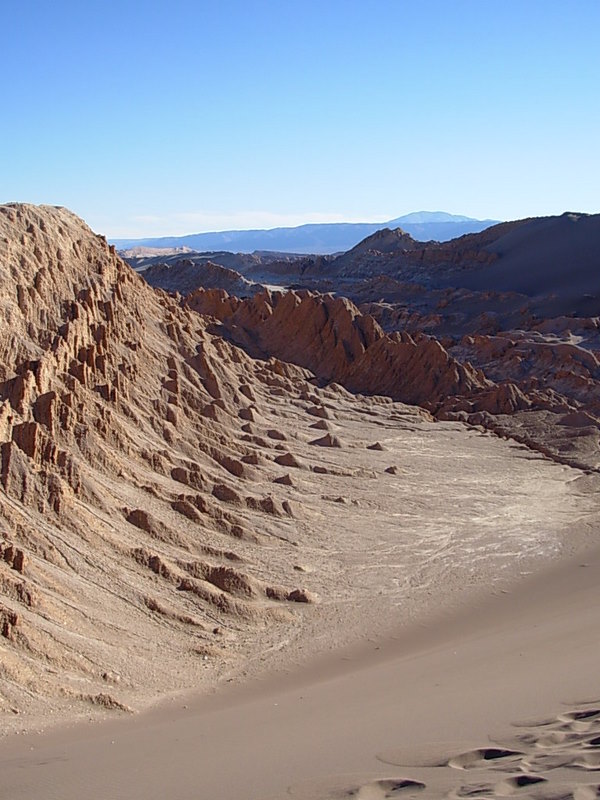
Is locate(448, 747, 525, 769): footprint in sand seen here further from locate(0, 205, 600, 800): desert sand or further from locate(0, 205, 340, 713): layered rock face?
locate(0, 205, 340, 713): layered rock face

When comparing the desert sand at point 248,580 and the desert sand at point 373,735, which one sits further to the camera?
the desert sand at point 248,580

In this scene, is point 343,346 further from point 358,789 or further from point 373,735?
point 358,789

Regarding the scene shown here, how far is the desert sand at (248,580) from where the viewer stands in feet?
33.7

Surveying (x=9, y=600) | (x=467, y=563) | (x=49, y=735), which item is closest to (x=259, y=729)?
(x=49, y=735)

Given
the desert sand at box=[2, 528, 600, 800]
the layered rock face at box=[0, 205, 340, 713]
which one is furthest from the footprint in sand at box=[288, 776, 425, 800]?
the layered rock face at box=[0, 205, 340, 713]

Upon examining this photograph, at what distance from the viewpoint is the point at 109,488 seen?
1986 centimetres

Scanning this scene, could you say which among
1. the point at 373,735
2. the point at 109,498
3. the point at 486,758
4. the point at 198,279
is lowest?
the point at 373,735

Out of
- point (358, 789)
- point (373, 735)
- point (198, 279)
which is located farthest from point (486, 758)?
point (198, 279)

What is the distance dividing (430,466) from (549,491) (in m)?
3.78

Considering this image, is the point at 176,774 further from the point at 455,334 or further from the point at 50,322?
the point at 455,334

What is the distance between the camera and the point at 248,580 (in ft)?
60.4

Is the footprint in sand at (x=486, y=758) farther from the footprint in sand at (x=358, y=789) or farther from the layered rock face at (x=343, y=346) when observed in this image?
the layered rock face at (x=343, y=346)

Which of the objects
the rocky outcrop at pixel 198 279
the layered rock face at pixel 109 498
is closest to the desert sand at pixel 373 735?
the layered rock face at pixel 109 498

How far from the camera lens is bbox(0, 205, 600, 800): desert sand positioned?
10.3 metres
